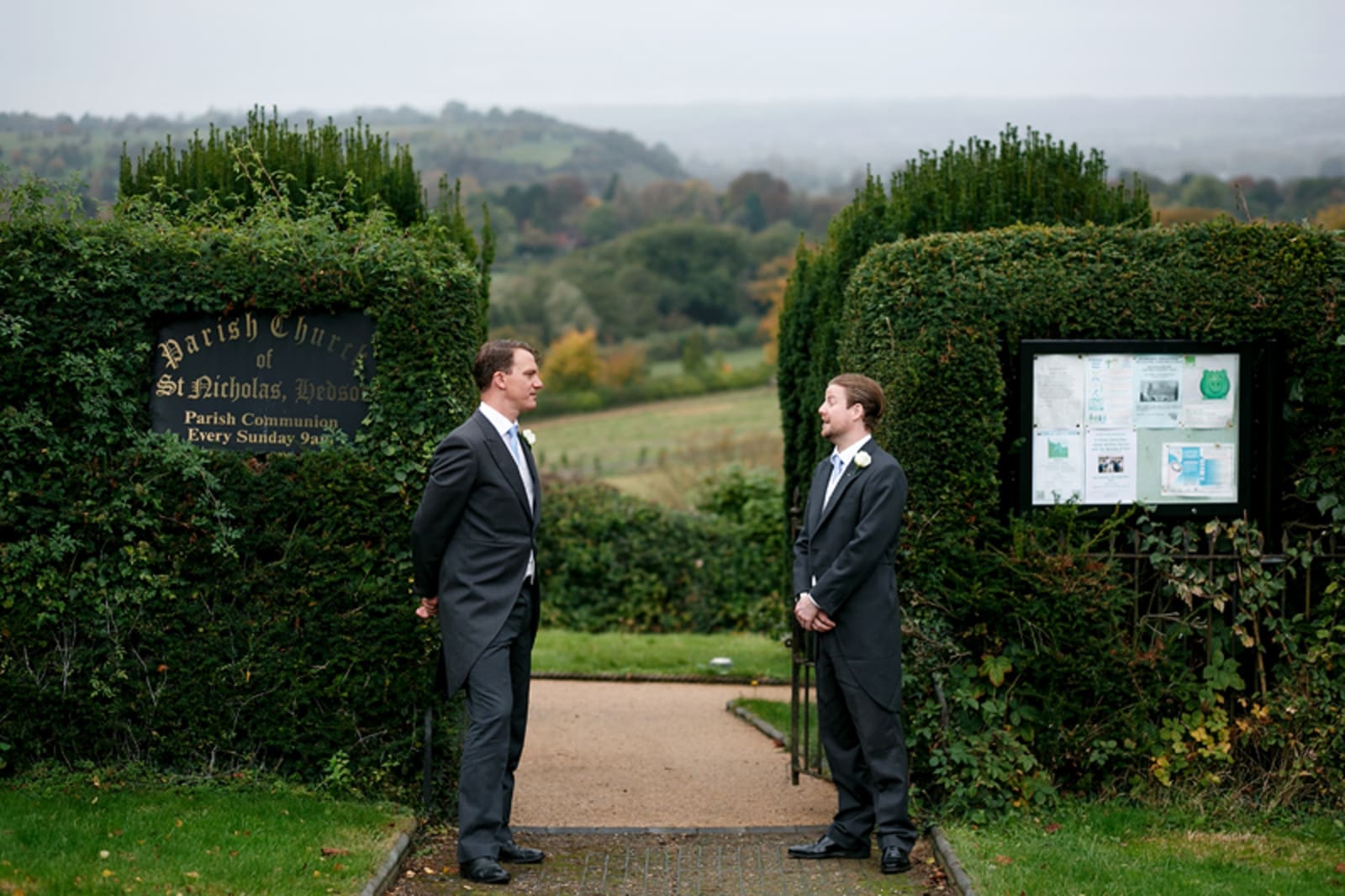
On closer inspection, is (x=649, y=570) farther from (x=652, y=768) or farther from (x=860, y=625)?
(x=860, y=625)

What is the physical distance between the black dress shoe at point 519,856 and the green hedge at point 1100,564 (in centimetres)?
197

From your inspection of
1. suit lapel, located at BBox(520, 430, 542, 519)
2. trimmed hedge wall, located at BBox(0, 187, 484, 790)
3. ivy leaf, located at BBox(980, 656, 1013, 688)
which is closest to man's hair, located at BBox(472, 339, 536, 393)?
suit lapel, located at BBox(520, 430, 542, 519)

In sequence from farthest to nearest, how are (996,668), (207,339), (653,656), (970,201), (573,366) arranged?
(573,366) → (653,656) → (970,201) → (207,339) → (996,668)

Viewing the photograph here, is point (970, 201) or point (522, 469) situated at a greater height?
point (970, 201)

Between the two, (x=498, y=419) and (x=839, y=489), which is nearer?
(x=498, y=419)

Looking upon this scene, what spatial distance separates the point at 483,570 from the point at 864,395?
75.5 inches

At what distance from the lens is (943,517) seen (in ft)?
22.5

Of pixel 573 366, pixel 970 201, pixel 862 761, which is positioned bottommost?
pixel 573 366

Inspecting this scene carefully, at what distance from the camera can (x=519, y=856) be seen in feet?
20.8

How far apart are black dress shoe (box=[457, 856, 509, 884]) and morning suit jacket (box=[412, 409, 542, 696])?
760mm

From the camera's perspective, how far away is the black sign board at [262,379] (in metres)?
6.91

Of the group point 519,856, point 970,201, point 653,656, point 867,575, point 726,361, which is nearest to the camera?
point 867,575

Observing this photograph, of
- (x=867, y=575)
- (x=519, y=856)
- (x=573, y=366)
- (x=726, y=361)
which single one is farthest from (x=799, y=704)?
(x=726, y=361)

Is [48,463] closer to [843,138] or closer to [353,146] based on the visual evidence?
[353,146]
